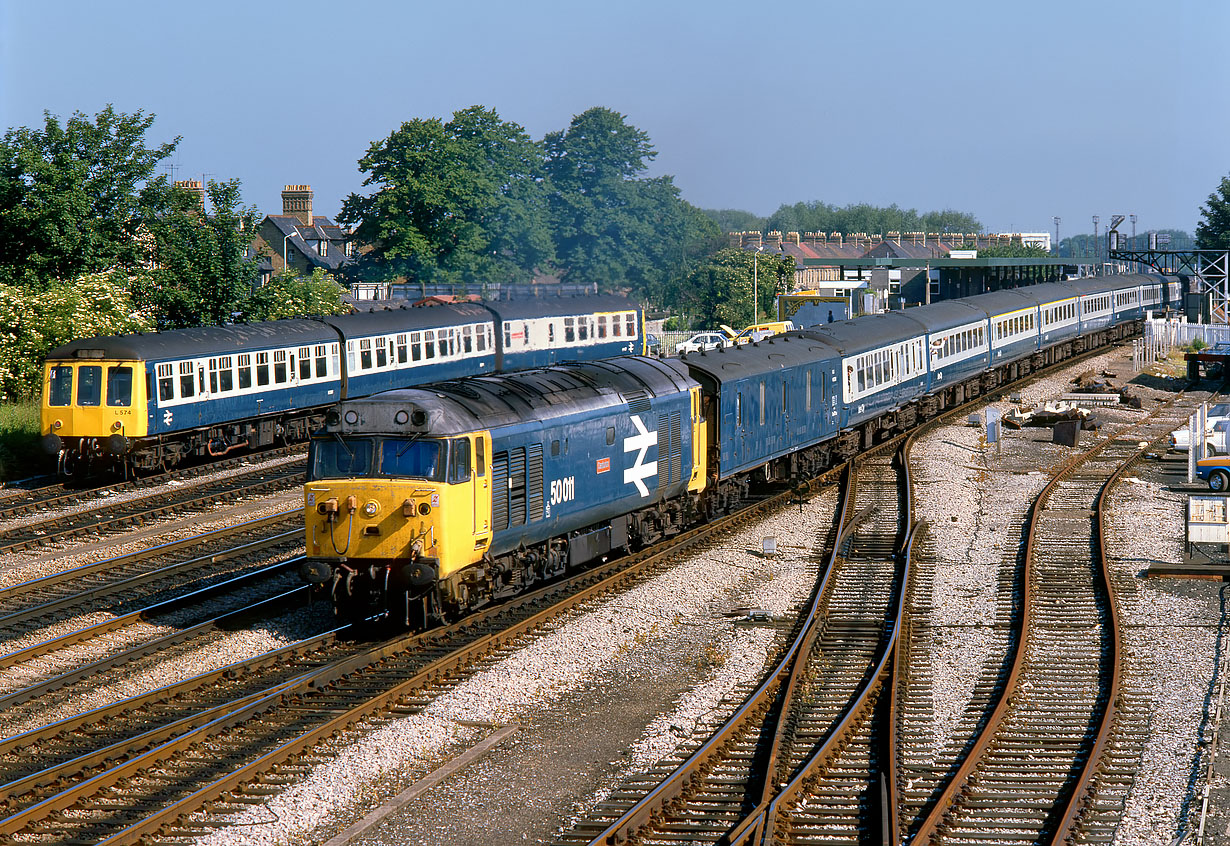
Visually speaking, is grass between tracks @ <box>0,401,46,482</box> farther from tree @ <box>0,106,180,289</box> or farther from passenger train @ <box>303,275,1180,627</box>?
passenger train @ <box>303,275,1180,627</box>

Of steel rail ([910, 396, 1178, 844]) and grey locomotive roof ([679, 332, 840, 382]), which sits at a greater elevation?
grey locomotive roof ([679, 332, 840, 382])

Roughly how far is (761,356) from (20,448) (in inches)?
685

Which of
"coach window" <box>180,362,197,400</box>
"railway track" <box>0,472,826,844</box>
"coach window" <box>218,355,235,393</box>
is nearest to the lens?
"railway track" <box>0,472,826,844</box>

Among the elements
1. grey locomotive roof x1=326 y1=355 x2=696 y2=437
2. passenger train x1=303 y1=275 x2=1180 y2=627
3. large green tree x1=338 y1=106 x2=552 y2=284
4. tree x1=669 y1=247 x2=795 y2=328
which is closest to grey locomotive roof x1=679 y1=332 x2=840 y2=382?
passenger train x1=303 y1=275 x2=1180 y2=627

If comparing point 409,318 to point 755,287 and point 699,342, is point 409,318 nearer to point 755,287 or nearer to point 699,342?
point 699,342

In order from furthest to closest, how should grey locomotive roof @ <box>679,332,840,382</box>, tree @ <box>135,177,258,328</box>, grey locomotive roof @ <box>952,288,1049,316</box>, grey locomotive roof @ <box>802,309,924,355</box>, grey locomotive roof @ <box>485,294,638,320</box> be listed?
grey locomotive roof @ <box>952,288,1049,316</box> → grey locomotive roof @ <box>485,294,638,320</box> → tree @ <box>135,177,258,328</box> → grey locomotive roof @ <box>802,309,924,355</box> → grey locomotive roof @ <box>679,332,840,382</box>

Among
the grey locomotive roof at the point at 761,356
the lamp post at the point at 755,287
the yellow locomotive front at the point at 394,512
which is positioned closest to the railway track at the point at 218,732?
the yellow locomotive front at the point at 394,512

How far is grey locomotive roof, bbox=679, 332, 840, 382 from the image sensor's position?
24.2 m

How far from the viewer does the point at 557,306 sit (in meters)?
46.7

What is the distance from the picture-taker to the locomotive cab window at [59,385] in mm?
28531

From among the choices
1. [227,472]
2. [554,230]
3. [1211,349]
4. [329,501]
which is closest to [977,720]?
[329,501]

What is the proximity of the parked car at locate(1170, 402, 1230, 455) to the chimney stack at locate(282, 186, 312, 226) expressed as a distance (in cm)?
6988

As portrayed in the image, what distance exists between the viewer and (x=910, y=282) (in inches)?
3634

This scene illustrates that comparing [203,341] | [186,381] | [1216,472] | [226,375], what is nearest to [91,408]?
[186,381]
